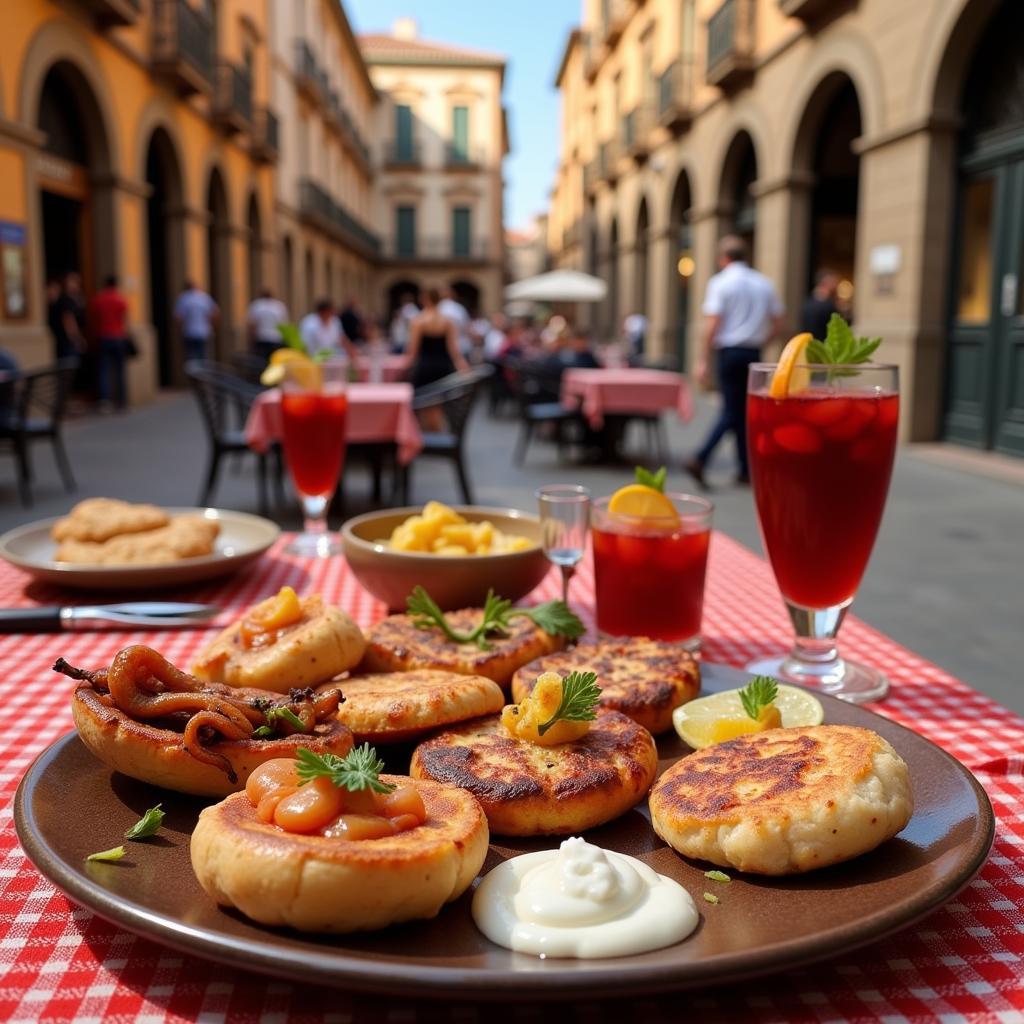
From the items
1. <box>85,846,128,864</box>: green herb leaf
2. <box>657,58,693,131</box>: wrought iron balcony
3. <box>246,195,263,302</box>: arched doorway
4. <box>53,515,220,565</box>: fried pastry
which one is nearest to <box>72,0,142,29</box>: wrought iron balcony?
<box>657,58,693,131</box>: wrought iron balcony

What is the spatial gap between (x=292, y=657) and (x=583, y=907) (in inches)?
20.7

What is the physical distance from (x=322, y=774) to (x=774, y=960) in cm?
34

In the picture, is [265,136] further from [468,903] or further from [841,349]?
[468,903]

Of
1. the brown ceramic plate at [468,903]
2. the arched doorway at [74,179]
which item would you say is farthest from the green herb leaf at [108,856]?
the arched doorway at [74,179]

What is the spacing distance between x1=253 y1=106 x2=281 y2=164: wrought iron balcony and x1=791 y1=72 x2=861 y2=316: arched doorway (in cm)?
1229

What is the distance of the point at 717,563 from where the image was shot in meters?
2.22

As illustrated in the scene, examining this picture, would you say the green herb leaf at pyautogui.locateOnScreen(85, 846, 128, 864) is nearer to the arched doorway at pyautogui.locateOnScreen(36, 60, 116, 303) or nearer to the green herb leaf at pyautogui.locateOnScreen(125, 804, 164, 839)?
the green herb leaf at pyautogui.locateOnScreen(125, 804, 164, 839)

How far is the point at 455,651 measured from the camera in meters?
1.27

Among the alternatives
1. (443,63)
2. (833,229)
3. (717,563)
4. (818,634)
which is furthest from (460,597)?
(443,63)

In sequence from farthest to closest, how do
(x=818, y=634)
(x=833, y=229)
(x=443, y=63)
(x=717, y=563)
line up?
1. (x=443, y=63)
2. (x=833, y=229)
3. (x=717, y=563)
4. (x=818, y=634)

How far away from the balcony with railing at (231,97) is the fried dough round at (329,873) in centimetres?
2020

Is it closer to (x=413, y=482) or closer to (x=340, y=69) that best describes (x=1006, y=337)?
(x=413, y=482)

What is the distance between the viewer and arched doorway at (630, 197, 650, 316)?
26.0m

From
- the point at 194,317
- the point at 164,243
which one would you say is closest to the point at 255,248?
the point at 164,243
